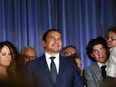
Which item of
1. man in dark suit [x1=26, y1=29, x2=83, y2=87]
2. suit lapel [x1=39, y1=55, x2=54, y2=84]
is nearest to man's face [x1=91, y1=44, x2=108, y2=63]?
man in dark suit [x1=26, y1=29, x2=83, y2=87]

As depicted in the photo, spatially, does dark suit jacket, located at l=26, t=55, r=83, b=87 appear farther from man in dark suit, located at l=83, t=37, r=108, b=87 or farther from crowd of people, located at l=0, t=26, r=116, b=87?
man in dark suit, located at l=83, t=37, r=108, b=87

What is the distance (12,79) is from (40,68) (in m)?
1.84

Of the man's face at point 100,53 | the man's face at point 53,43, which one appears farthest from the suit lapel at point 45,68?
the man's face at point 100,53

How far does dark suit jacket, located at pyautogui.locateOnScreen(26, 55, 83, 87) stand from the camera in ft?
7.30

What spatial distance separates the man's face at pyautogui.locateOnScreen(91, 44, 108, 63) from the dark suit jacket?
1.15 ft

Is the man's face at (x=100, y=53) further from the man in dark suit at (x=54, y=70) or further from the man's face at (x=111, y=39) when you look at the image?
the man in dark suit at (x=54, y=70)

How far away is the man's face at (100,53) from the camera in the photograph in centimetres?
258

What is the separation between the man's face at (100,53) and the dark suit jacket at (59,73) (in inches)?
13.8

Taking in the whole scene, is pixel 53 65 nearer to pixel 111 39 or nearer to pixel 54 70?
pixel 54 70

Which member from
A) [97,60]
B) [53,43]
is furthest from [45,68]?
[97,60]

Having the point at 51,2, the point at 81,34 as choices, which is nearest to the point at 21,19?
the point at 51,2

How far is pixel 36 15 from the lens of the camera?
3996 mm

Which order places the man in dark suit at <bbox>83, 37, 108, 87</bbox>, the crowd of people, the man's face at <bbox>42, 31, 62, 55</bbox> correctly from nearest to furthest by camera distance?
the crowd of people
the man's face at <bbox>42, 31, 62, 55</bbox>
the man in dark suit at <bbox>83, 37, 108, 87</bbox>

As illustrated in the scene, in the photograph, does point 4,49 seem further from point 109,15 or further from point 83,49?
point 109,15
